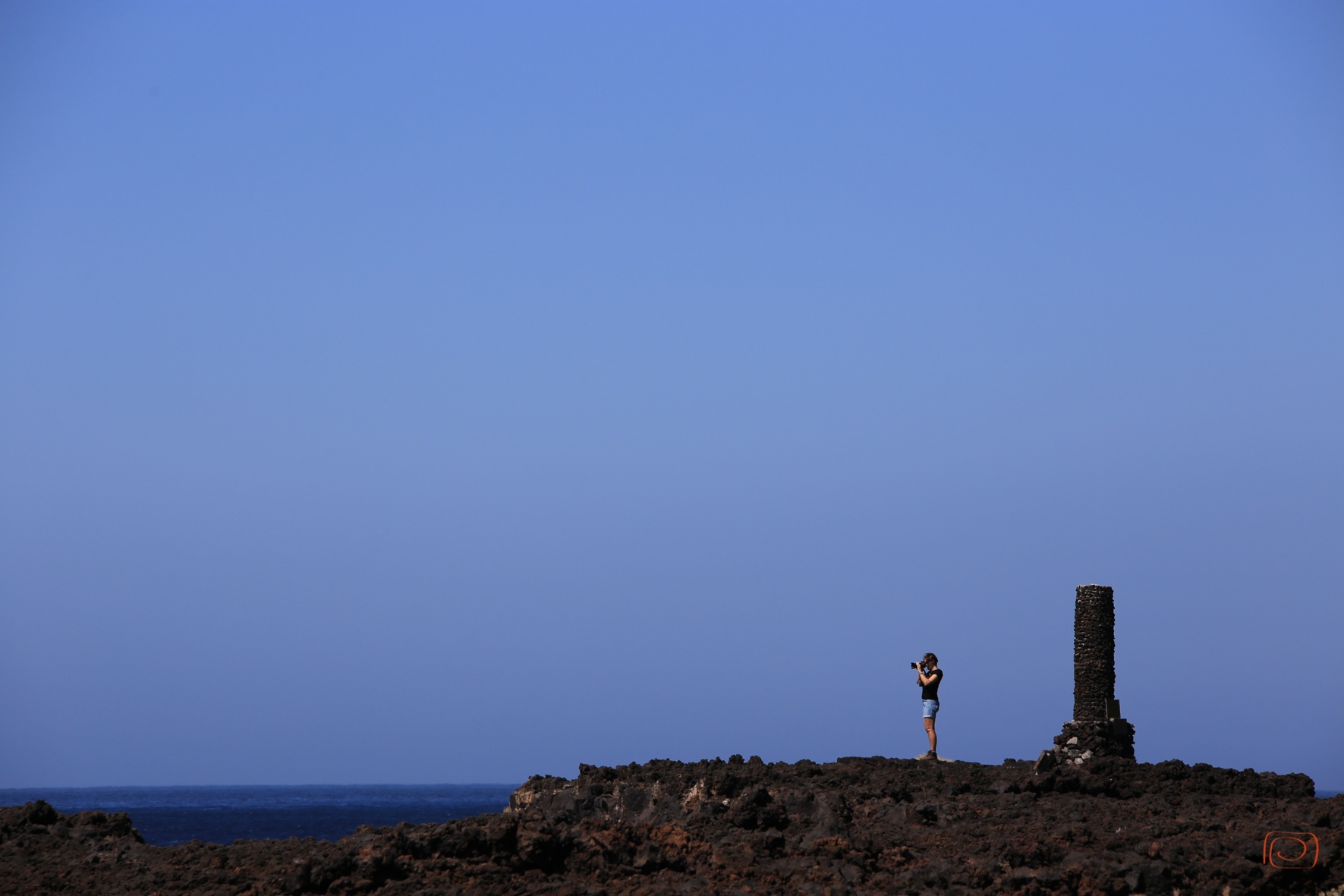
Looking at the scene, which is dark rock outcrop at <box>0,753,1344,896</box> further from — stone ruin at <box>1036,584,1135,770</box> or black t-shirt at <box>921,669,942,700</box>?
black t-shirt at <box>921,669,942,700</box>

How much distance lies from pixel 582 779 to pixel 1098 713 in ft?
34.1

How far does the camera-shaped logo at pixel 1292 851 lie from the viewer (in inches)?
596

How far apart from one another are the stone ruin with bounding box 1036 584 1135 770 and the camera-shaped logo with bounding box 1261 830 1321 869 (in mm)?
7004

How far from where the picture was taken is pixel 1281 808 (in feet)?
62.9

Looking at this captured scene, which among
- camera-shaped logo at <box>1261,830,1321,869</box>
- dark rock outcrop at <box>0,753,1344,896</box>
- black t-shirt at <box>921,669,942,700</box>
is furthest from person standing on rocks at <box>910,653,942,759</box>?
camera-shaped logo at <box>1261,830,1321,869</box>

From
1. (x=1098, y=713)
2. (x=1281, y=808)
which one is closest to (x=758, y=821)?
(x=1281, y=808)

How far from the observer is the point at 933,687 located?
2478cm

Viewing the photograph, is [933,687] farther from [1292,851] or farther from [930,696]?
[1292,851]

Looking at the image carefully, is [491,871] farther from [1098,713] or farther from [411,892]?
[1098,713]

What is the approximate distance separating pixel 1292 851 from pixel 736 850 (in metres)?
7.10

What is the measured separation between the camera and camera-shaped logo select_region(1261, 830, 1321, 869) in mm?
15148

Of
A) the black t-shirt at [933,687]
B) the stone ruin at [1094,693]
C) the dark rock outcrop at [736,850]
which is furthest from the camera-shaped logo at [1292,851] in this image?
the black t-shirt at [933,687]

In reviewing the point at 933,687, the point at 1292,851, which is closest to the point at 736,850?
the point at 1292,851

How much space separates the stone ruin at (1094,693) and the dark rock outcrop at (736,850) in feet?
12.0
